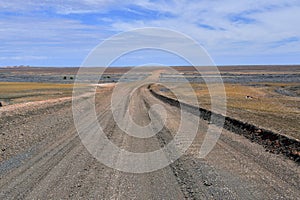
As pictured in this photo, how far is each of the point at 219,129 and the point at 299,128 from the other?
353cm

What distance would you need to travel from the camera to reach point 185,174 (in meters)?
7.81

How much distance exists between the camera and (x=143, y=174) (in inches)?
308

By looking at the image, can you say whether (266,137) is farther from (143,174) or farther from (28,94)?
(28,94)

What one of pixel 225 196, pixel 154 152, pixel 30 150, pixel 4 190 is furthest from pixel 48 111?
pixel 225 196

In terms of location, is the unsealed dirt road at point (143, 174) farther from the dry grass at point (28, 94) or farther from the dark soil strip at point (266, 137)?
the dry grass at point (28, 94)

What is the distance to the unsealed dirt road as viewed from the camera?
662 cm

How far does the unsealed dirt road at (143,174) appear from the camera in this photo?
21.7 ft

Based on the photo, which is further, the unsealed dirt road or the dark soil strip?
the dark soil strip

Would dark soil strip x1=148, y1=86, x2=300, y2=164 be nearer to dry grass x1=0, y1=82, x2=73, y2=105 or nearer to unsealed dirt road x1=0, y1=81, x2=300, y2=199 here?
unsealed dirt road x1=0, y1=81, x2=300, y2=199

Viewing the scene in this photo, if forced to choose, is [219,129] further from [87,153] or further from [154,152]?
[87,153]

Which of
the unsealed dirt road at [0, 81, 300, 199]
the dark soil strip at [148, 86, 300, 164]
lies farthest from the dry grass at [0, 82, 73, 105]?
the unsealed dirt road at [0, 81, 300, 199]

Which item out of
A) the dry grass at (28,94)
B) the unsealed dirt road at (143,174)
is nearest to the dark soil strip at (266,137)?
the unsealed dirt road at (143,174)

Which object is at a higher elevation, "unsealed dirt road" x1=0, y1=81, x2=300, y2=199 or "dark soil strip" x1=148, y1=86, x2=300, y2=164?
"unsealed dirt road" x1=0, y1=81, x2=300, y2=199

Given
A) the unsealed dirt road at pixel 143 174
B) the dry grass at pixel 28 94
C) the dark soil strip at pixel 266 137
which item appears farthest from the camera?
the dry grass at pixel 28 94
